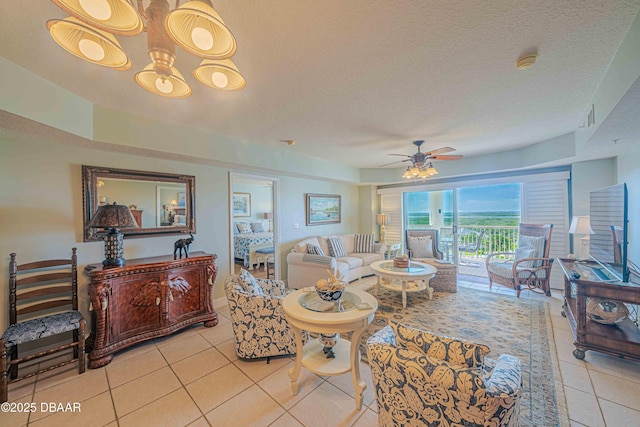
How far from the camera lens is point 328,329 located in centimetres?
172

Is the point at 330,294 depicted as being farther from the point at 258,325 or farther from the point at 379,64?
the point at 379,64

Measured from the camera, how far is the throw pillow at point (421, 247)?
4945 mm

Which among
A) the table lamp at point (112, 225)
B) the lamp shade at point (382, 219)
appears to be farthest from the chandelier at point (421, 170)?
the table lamp at point (112, 225)

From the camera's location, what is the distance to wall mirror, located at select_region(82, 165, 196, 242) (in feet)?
8.82

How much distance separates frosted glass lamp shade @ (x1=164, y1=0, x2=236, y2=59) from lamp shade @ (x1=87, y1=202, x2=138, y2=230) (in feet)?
7.20

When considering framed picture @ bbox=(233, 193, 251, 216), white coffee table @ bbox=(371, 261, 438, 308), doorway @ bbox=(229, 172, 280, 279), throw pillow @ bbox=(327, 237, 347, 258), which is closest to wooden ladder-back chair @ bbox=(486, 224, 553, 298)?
white coffee table @ bbox=(371, 261, 438, 308)

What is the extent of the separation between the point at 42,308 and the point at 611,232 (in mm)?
5877

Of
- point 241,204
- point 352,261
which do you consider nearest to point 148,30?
point 352,261

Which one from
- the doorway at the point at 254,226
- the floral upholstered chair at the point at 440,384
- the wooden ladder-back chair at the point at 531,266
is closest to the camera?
the floral upholstered chair at the point at 440,384

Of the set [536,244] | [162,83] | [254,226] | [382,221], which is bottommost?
[536,244]

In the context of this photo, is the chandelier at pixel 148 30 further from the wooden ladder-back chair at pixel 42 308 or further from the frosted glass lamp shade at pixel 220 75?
the wooden ladder-back chair at pixel 42 308

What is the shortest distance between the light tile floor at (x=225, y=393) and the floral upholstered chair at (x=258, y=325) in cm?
14

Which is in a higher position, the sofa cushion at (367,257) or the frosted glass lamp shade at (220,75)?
the frosted glass lamp shade at (220,75)

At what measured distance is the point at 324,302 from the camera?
82.8 inches
